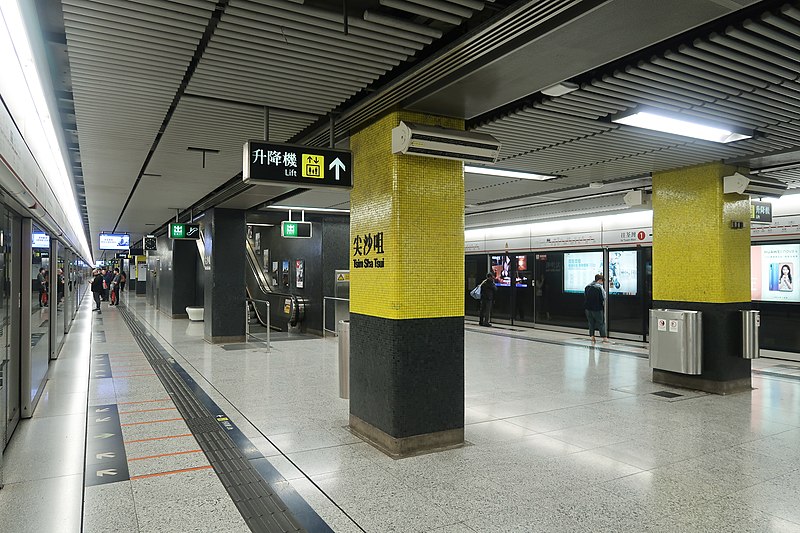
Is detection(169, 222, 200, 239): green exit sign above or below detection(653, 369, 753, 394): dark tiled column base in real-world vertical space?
above

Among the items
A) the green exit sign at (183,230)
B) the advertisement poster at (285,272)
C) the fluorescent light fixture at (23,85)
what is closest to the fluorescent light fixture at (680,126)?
the fluorescent light fixture at (23,85)

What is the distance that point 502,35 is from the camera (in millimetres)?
3037

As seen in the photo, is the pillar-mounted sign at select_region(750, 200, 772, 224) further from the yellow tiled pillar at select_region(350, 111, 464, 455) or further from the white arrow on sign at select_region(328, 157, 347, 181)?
the white arrow on sign at select_region(328, 157, 347, 181)

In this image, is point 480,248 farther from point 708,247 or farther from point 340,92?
point 340,92

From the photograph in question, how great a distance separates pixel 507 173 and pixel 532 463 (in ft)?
14.3

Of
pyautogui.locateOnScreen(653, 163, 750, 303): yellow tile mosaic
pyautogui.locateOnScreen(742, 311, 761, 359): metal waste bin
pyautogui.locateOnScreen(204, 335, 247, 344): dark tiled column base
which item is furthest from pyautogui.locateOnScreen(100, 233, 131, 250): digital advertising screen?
pyautogui.locateOnScreen(742, 311, 761, 359): metal waste bin

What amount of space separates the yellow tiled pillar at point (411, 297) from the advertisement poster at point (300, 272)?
9322mm

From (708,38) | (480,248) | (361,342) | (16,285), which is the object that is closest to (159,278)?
(480,248)

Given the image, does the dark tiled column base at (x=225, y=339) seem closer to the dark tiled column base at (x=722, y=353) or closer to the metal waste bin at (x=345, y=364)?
the metal waste bin at (x=345, y=364)

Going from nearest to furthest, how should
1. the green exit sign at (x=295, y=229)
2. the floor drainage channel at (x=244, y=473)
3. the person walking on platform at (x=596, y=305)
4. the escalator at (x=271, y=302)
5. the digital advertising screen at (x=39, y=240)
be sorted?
the floor drainage channel at (x=244, y=473) → the digital advertising screen at (x=39, y=240) → the person walking on platform at (x=596, y=305) → the green exit sign at (x=295, y=229) → the escalator at (x=271, y=302)

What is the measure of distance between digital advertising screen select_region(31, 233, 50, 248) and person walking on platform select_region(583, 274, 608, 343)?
9595 mm

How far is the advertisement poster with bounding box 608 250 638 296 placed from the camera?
12.1m

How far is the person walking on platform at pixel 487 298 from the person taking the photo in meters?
14.9

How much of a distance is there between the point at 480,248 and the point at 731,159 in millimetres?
9882
